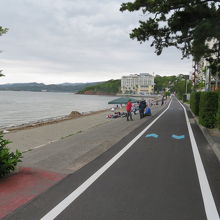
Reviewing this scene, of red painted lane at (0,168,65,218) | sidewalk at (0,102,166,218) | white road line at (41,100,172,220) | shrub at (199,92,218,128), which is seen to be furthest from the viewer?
shrub at (199,92,218,128)

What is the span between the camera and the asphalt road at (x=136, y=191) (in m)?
4.13

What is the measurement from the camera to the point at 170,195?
491 centimetres

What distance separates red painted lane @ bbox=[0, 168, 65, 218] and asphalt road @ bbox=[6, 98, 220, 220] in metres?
0.21

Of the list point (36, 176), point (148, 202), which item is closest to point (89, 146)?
point (36, 176)

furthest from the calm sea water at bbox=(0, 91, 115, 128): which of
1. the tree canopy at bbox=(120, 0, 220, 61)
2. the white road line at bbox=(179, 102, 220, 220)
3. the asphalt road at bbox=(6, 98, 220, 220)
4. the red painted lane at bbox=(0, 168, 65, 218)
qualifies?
the white road line at bbox=(179, 102, 220, 220)

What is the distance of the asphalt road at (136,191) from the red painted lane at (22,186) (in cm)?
21

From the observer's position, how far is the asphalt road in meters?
4.13

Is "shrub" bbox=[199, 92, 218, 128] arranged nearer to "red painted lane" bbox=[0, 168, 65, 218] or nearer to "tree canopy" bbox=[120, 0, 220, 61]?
"tree canopy" bbox=[120, 0, 220, 61]

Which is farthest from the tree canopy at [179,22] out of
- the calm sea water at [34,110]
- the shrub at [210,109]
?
the calm sea water at [34,110]

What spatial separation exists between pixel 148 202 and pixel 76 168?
263 cm

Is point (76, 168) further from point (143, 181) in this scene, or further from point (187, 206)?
point (187, 206)

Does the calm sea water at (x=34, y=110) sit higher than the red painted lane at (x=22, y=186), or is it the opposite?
the red painted lane at (x=22, y=186)

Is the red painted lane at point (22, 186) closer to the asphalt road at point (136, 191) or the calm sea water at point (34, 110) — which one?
the asphalt road at point (136, 191)

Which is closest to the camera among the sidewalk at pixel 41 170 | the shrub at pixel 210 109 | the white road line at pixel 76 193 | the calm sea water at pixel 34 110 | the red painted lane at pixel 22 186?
the white road line at pixel 76 193
